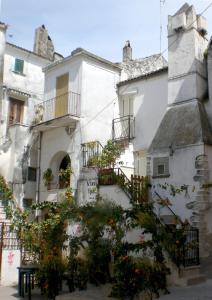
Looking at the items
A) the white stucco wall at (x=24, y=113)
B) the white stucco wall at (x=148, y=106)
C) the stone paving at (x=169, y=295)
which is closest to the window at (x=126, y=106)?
the white stucco wall at (x=148, y=106)

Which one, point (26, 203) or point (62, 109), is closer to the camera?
point (62, 109)

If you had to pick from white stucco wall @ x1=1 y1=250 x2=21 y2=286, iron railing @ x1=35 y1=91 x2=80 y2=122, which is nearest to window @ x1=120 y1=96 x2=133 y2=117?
iron railing @ x1=35 y1=91 x2=80 y2=122

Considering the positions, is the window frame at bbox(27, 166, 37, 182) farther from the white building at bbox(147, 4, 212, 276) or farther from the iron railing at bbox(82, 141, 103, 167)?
the white building at bbox(147, 4, 212, 276)

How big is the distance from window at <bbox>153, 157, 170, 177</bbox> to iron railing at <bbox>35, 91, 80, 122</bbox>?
17.4 ft

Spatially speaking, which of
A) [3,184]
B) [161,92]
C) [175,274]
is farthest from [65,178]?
[175,274]

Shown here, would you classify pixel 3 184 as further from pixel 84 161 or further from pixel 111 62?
pixel 111 62

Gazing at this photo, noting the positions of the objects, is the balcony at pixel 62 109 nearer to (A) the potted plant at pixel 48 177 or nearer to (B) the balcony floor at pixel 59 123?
(B) the balcony floor at pixel 59 123

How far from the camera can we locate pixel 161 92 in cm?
1711

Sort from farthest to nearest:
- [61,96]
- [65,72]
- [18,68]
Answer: [18,68] → [65,72] → [61,96]

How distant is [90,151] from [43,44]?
39.0ft

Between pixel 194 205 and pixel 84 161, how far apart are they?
6170mm

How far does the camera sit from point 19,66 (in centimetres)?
2394

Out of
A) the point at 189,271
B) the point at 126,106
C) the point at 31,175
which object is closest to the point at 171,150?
the point at 189,271

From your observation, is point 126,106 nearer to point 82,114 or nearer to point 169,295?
point 82,114
